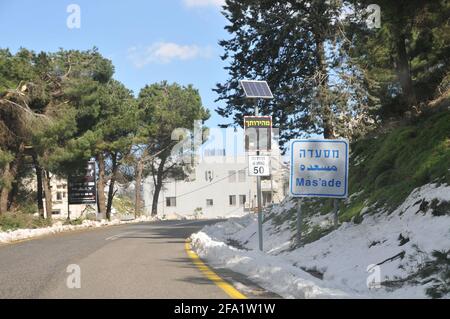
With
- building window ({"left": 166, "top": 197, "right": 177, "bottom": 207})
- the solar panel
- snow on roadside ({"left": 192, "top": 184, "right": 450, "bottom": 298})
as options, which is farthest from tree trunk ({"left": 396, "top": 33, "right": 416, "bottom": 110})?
building window ({"left": 166, "top": 197, "right": 177, "bottom": 207})

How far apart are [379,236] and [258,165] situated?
12.8 feet

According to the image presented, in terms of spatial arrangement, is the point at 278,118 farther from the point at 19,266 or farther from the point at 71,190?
the point at 71,190

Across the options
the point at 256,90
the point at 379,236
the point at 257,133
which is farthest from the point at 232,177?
the point at 379,236

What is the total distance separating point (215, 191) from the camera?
84188 millimetres

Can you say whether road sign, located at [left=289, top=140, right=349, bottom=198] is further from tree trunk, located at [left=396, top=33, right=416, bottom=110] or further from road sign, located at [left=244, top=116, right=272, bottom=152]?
tree trunk, located at [left=396, top=33, right=416, bottom=110]

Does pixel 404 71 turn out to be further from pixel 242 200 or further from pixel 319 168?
pixel 242 200

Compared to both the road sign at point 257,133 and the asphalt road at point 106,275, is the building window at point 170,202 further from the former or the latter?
the road sign at point 257,133

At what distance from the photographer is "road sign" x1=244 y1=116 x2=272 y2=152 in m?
14.3

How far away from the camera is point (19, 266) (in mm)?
13141

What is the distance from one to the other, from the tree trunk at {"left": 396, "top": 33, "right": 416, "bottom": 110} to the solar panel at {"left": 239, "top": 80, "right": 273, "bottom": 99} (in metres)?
4.03

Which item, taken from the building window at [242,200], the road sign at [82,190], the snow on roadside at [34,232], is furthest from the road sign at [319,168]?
the building window at [242,200]
